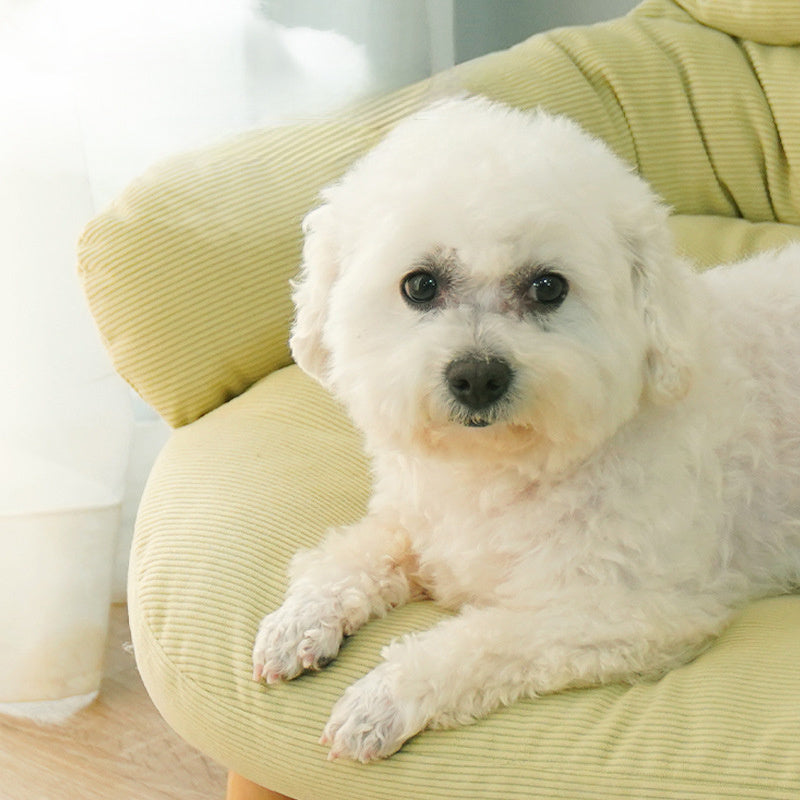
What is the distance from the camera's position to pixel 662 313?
122 cm

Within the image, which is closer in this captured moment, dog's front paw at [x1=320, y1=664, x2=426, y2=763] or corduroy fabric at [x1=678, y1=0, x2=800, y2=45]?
dog's front paw at [x1=320, y1=664, x2=426, y2=763]

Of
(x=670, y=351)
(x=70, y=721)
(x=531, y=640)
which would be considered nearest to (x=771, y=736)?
(x=531, y=640)

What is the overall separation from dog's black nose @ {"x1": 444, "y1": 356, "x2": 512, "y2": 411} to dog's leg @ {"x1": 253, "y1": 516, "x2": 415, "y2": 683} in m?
0.32

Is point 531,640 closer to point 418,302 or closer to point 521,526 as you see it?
point 521,526

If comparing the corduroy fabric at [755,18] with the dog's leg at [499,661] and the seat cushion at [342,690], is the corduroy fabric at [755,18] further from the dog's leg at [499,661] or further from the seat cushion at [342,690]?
the dog's leg at [499,661]

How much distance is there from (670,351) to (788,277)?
392 millimetres

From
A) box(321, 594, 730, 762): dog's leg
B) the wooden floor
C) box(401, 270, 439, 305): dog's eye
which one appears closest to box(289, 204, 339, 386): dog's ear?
box(401, 270, 439, 305): dog's eye

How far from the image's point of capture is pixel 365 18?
2.29 meters

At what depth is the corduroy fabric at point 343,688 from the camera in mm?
1163

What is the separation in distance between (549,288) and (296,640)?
474 millimetres

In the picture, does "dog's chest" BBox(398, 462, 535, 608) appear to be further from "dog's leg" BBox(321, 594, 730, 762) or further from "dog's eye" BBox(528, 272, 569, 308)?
"dog's eye" BBox(528, 272, 569, 308)

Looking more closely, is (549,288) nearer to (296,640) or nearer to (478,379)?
(478,379)

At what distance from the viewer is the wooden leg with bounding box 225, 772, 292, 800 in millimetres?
1431

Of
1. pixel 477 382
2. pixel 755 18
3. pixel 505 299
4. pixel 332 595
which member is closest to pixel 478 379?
pixel 477 382
